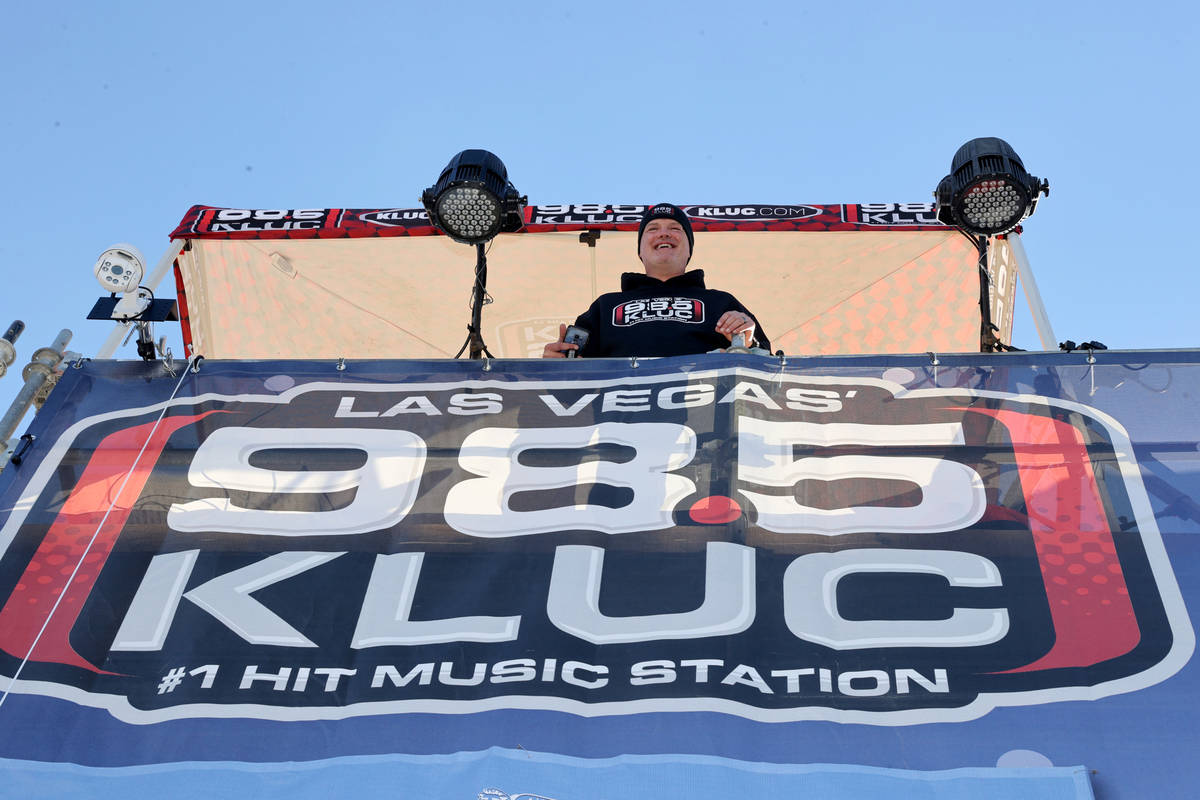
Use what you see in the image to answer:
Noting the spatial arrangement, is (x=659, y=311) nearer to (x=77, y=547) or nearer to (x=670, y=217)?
(x=670, y=217)

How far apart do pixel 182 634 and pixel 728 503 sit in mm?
1202

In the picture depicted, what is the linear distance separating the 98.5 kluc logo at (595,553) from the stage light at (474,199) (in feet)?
2.60

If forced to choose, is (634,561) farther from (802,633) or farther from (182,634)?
(182,634)

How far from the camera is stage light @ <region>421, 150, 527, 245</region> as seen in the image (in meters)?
3.84

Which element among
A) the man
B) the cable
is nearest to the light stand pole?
the man

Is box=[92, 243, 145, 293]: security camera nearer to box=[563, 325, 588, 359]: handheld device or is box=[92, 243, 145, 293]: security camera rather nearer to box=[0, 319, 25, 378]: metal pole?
box=[0, 319, 25, 378]: metal pole

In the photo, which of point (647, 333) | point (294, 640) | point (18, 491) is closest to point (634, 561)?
point (294, 640)

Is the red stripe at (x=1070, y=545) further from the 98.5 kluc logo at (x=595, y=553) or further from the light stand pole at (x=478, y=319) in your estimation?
the light stand pole at (x=478, y=319)

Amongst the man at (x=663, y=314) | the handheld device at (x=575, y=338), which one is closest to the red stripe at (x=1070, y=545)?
the man at (x=663, y=314)

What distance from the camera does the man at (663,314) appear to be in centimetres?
371

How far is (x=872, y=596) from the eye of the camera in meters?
2.61

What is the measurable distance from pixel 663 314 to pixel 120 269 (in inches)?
62.4

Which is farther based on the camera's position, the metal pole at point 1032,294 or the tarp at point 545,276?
the tarp at point 545,276

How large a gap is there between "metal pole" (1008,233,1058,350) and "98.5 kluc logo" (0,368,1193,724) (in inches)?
50.7
